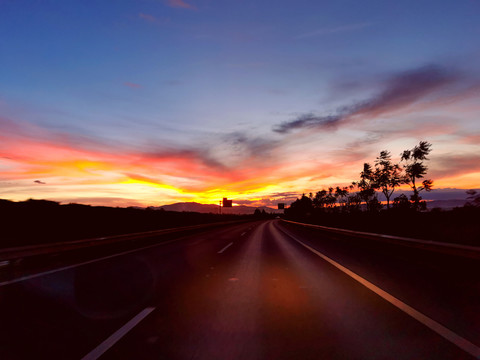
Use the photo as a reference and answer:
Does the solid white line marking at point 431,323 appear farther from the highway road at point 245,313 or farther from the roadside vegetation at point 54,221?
the roadside vegetation at point 54,221

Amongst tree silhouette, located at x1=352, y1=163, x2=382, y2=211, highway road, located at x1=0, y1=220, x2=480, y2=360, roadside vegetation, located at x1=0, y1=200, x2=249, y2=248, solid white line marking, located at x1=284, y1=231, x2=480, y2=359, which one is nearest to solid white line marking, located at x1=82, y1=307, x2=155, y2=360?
highway road, located at x1=0, y1=220, x2=480, y2=360

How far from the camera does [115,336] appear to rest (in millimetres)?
3803

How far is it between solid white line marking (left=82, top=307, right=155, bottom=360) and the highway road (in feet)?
0.04

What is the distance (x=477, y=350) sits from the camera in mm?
3355

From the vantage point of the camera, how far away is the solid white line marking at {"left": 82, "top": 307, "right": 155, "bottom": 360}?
3.31 m

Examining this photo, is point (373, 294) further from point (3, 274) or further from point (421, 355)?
point (3, 274)

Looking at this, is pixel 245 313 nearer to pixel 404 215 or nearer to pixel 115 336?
pixel 115 336

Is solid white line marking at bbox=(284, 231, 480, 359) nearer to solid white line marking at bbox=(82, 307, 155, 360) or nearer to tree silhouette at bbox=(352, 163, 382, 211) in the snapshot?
solid white line marking at bbox=(82, 307, 155, 360)

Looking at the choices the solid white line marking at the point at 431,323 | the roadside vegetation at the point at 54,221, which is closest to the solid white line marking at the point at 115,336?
the solid white line marking at the point at 431,323

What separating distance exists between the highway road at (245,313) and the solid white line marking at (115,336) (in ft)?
0.04

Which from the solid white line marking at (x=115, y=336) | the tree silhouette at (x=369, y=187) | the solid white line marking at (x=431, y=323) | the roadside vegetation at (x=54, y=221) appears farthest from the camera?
the tree silhouette at (x=369, y=187)

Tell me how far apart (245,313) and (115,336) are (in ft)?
6.25

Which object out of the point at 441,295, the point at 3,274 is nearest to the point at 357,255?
the point at 441,295

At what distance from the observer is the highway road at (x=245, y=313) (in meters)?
3.47
